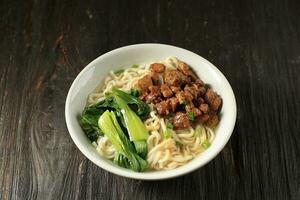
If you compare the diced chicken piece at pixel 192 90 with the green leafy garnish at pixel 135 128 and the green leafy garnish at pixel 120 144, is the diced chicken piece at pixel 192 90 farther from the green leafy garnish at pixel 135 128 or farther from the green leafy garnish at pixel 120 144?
the green leafy garnish at pixel 120 144

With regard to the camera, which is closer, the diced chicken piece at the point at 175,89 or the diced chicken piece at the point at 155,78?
the diced chicken piece at the point at 175,89

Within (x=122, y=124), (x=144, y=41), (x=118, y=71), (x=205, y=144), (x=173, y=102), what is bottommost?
(x=205, y=144)

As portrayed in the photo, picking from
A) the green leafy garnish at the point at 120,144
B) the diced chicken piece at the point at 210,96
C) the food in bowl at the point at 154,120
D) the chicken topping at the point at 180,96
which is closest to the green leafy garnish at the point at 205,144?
the food in bowl at the point at 154,120

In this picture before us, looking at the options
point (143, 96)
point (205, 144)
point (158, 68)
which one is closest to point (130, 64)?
point (158, 68)

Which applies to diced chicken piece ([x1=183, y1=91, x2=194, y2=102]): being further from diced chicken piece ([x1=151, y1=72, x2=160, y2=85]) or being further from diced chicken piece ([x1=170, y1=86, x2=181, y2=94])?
diced chicken piece ([x1=151, y1=72, x2=160, y2=85])

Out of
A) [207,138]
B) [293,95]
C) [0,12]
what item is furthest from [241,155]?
[0,12]

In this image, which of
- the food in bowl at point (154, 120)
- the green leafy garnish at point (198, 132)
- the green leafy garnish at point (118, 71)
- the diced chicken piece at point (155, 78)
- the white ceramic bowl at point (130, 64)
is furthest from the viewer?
the green leafy garnish at point (118, 71)

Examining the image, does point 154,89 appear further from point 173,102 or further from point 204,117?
point 204,117
